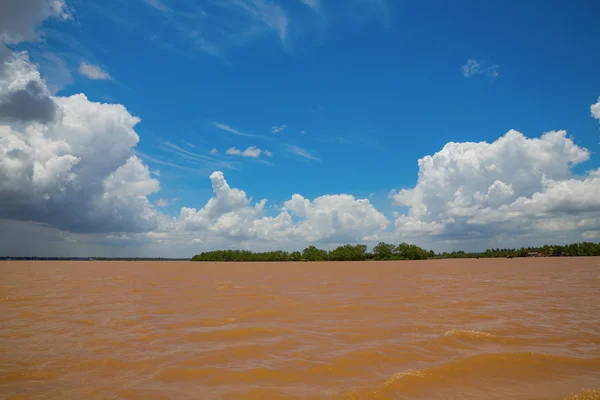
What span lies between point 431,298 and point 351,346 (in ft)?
25.7

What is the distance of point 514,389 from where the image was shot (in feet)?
14.0

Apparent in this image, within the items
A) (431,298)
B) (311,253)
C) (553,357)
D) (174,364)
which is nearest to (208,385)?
(174,364)

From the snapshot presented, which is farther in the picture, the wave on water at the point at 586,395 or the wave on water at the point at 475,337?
the wave on water at the point at 475,337

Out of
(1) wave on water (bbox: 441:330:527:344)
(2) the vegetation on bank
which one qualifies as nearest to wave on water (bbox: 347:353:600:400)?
(1) wave on water (bbox: 441:330:527:344)

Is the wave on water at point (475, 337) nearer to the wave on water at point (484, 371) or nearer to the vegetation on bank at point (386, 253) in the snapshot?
the wave on water at point (484, 371)

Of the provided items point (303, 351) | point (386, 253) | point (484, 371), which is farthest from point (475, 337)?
point (386, 253)

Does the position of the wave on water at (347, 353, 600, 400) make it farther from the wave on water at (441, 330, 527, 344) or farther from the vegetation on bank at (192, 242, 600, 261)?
the vegetation on bank at (192, 242, 600, 261)

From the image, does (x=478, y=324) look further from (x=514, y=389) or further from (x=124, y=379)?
(x=124, y=379)

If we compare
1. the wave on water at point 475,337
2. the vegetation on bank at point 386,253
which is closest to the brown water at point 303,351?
the wave on water at point 475,337

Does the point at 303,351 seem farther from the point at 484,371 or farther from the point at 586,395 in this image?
the point at 586,395

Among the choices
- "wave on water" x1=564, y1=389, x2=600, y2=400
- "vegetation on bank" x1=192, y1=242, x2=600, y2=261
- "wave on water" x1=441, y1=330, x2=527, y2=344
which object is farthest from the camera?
"vegetation on bank" x1=192, y1=242, x2=600, y2=261

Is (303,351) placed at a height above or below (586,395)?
below

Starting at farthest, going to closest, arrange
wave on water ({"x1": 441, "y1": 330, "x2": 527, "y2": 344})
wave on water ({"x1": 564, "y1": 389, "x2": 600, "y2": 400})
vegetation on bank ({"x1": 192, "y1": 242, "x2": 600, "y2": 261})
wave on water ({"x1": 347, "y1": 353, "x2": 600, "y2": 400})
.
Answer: vegetation on bank ({"x1": 192, "y1": 242, "x2": 600, "y2": 261})
wave on water ({"x1": 441, "y1": 330, "x2": 527, "y2": 344})
wave on water ({"x1": 347, "y1": 353, "x2": 600, "y2": 400})
wave on water ({"x1": 564, "y1": 389, "x2": 600, "y2": 400})

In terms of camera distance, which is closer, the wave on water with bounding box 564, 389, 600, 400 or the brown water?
the wave on water with bounding box 564, 389, 600, 400
